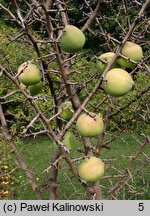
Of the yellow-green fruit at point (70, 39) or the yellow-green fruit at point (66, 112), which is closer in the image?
the yellow-green fruit at point (70, 39)

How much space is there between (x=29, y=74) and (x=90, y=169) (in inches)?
14.4

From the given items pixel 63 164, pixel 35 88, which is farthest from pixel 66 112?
pixel 63 164

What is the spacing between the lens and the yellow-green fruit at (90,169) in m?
1.32

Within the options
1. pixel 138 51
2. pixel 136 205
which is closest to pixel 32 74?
pixel 138 51

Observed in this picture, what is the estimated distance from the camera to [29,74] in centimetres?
128

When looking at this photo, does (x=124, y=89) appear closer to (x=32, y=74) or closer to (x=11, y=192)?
(x=32, y=74)

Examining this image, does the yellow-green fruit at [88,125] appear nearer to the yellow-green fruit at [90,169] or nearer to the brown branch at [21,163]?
the yellow-green fruit at [90,169]

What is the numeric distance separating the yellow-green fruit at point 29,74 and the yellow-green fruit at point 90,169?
0.32 m

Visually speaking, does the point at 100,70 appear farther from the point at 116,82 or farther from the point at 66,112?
the point at 66,112

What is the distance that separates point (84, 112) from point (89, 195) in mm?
394

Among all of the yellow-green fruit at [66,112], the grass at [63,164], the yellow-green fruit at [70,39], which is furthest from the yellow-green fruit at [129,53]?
the grass at [63,164]

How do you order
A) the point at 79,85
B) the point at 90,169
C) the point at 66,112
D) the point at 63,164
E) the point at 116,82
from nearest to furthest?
the point at 116,82 < the point at 90,169 < the point at 66,112 < the point at 79,85 < the point at 63,164

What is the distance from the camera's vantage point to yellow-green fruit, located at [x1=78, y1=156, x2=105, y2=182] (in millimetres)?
1320

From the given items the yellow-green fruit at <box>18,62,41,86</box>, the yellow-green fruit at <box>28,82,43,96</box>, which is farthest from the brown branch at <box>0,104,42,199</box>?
the yellow-green fruit at <box>18,62,41,86</box>
